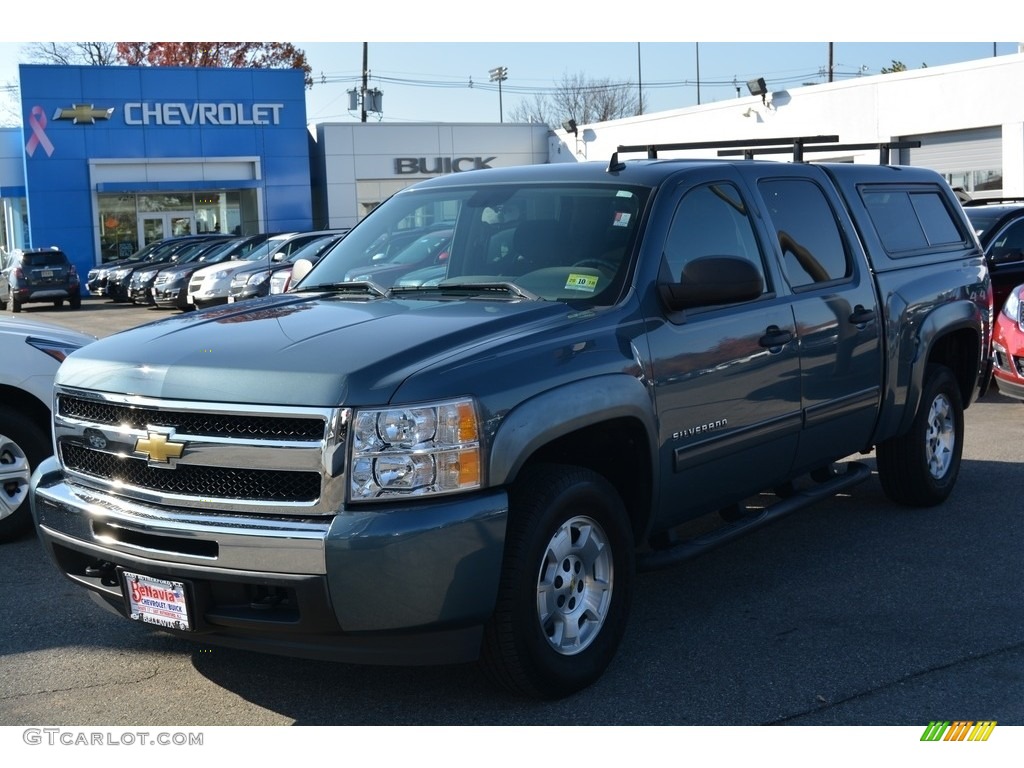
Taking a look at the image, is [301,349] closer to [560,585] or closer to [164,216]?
[560,585]

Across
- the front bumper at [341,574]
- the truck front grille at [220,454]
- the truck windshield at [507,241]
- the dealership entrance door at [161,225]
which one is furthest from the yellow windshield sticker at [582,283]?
the dealership entrance door at [161,225]

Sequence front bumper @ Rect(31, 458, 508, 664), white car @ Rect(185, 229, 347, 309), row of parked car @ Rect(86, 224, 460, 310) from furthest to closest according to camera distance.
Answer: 1. white car @ Rect(185, 229, 347, 309)
2. row of parked car @ Rect(86, 224, 460, 310)
3. front bumper @ Rect(31, 458, 508, 664)

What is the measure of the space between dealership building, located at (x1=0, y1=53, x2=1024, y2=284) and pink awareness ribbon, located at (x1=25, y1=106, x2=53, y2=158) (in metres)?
0.04

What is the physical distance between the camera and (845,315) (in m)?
5.99

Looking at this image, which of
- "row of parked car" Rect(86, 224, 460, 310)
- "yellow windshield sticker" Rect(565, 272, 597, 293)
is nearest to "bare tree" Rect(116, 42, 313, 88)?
"row of parked car" Rect(86, 224, 460, 310)

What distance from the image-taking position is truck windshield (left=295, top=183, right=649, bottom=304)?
195 inches

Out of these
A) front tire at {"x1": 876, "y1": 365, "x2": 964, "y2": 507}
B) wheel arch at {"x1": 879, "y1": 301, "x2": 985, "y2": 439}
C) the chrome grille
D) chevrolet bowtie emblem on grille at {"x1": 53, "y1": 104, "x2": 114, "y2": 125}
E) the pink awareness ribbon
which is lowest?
front tire at {"x1": 876, "y1": 365, "x2": 964, "y2": 507}

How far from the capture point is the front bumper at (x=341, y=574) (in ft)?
12.3

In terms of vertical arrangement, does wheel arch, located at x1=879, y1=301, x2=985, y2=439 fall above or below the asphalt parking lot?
above

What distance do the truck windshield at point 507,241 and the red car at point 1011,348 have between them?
5620 mm

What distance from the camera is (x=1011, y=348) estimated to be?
380 inches

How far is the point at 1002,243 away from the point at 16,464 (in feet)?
32.7

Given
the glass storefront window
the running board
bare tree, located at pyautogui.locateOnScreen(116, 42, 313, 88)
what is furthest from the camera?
bare tree, located at pyautogui.locateOnScreen(116, 42, 313, 88)
